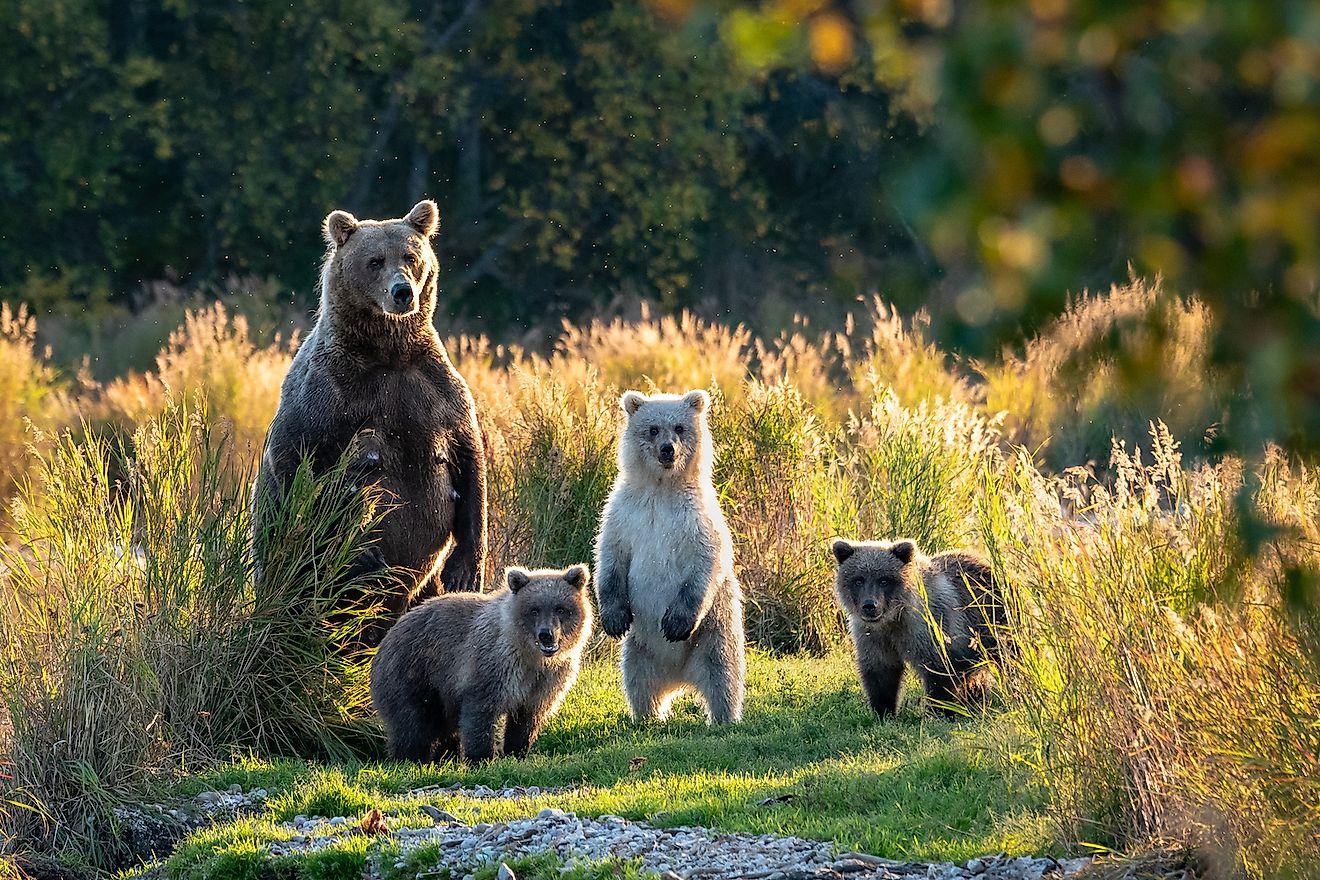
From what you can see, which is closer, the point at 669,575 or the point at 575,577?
the point at 575,577

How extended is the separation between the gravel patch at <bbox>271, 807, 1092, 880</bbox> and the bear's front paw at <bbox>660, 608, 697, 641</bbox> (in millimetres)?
2210

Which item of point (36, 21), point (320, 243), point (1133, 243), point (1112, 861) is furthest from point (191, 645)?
point (320, 243)

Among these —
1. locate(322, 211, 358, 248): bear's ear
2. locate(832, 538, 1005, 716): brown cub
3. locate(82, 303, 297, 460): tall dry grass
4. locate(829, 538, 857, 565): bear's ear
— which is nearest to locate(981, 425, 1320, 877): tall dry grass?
locate(832, 538, 1005, 716): brown cub

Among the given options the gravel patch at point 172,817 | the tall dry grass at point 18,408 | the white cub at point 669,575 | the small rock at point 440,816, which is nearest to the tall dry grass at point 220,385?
the tall dry grass at point 18,408

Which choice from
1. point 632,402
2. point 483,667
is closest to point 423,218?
point 632,402

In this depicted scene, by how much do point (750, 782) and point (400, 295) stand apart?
11.1 feet

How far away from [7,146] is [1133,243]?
27114 mm

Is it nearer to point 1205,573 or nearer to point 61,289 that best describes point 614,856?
point 1205,573

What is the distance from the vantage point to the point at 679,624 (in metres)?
8.87

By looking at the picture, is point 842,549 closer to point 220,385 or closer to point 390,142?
point 220,385

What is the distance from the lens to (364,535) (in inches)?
371

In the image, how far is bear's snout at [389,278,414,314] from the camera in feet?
30.3

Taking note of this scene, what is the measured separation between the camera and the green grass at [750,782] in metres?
6.30

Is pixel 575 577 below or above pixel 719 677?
above
